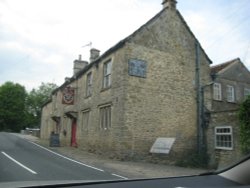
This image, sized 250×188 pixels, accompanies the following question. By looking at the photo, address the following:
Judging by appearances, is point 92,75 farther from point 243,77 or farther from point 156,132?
point 243,77

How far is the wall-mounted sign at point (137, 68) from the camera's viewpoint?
18.8m

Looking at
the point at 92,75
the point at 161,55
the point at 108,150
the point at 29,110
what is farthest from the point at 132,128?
the point at 29,110

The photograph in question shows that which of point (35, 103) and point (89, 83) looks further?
point (35, 103)

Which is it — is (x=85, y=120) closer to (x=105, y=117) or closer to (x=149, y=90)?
(x=105, y=117)

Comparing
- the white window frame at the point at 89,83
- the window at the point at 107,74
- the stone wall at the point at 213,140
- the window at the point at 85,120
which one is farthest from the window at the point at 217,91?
the window at the point at 85,120

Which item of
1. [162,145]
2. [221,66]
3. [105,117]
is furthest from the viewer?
[221,66]

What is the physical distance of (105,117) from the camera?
68.0 feet

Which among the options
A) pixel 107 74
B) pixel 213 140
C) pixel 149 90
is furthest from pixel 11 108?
pixel 213 140

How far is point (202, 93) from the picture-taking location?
21.4 meters

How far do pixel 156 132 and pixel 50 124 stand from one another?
22560 mm

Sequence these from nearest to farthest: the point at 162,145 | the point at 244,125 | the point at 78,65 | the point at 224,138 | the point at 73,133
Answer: the point at 244,125
the point at 162,145
the point at 224,138
the point at 73,133
the point at 78,65

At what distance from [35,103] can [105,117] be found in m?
64.0

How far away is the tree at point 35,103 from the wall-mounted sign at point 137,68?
61.4 m

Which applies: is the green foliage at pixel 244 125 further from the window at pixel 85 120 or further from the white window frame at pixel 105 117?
the window at pixel 85 120
